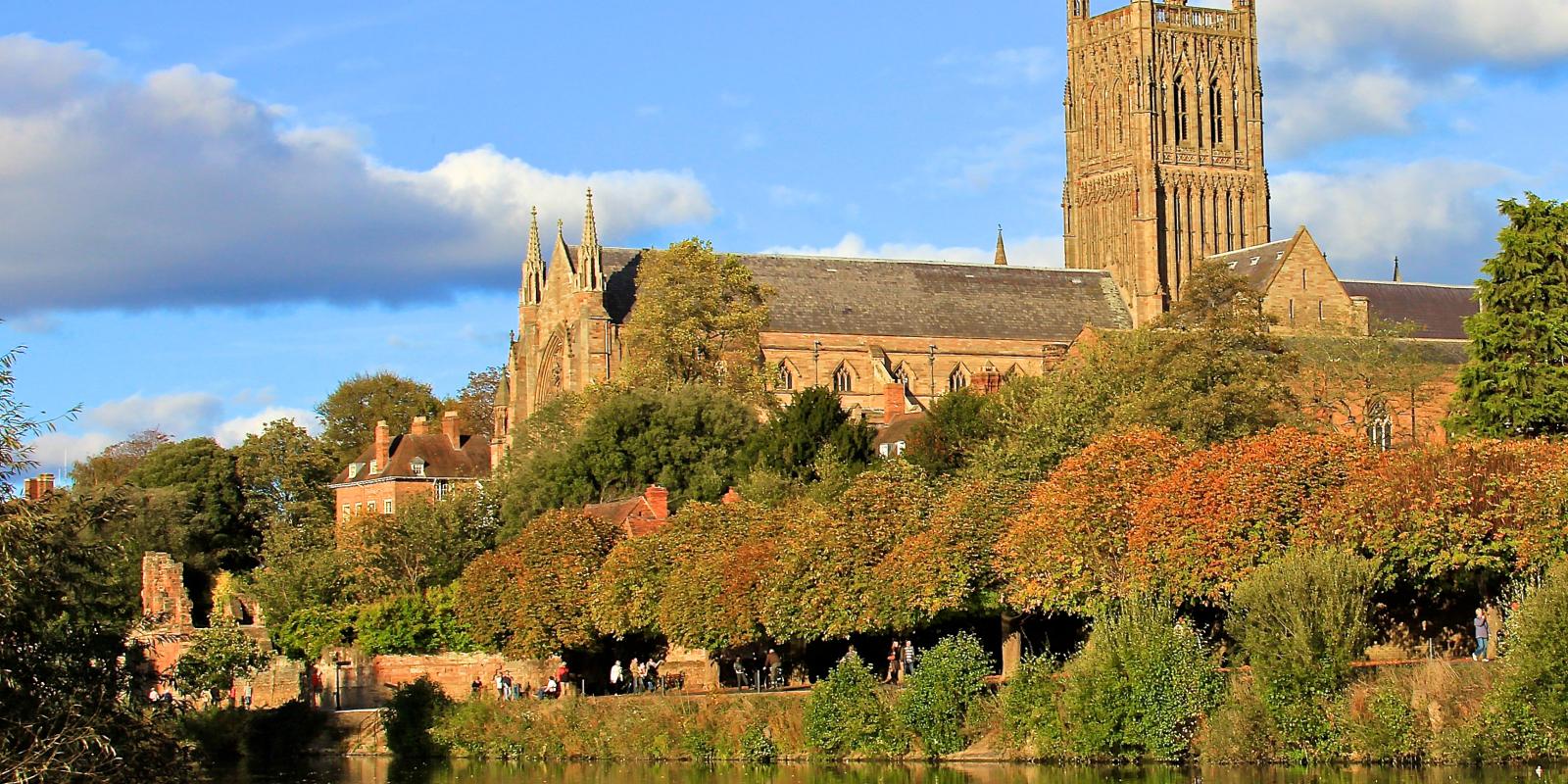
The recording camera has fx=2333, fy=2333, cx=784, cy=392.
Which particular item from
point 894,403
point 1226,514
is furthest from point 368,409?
point 1226,514

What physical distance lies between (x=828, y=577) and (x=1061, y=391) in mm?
14210

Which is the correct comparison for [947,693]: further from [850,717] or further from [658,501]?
[658,501]

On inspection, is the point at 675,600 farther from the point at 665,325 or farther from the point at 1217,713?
the point at 665,325

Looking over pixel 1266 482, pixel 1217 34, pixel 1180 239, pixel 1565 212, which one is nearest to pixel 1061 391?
pixel 1565 212

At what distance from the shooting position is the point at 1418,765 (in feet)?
126

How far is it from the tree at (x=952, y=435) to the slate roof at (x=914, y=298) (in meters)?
35.0

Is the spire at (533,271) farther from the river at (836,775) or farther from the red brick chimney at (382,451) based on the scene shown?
the river at (836,775)

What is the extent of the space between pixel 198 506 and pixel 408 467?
34.0 ft

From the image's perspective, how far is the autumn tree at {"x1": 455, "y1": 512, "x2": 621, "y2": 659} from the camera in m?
56.8

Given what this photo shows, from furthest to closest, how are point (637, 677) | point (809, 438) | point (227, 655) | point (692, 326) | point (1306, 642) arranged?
point (692, 326)
point (809, 438)
point (637, 677)
point (227, 655)
point (1306, 642)

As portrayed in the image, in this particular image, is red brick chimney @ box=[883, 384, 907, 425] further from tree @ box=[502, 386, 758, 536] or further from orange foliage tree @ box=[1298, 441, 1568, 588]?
orange foliage tree @ box=[1298, 441, 1568, 588]

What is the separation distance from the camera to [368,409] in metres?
123

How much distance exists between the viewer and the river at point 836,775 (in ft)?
121

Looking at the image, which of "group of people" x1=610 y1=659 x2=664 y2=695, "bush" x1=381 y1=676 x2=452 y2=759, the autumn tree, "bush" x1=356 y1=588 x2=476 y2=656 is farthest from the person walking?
"bush" x1=356 y1=588 x2=476 y2=656
